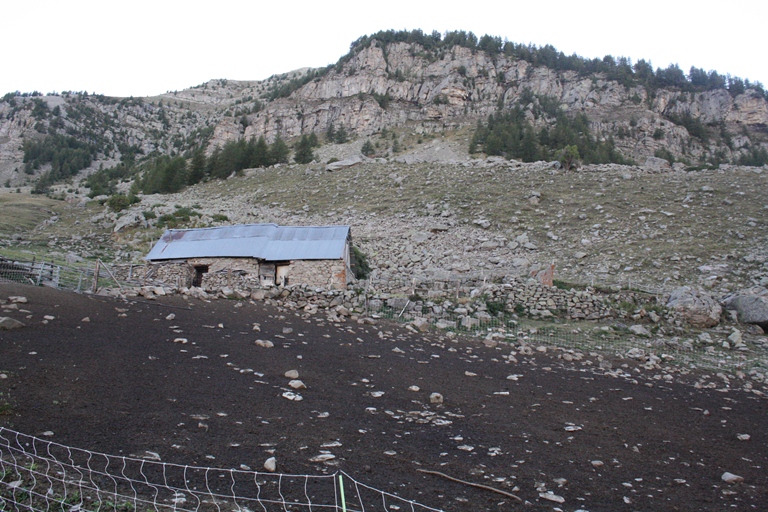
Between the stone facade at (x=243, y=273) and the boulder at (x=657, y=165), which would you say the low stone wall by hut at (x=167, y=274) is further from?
the boulder at (x=657, y=165)

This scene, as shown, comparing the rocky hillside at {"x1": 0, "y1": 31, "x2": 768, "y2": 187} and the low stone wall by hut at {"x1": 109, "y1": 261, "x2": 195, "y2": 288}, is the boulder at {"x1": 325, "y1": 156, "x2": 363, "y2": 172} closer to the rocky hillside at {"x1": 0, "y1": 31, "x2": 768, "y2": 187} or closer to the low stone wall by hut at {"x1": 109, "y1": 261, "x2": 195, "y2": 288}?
the low stone wall by hut at {"x1": 109, "y1": 261, "x2": 195, "y2": 288}

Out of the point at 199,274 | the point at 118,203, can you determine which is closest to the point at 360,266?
the point at 199,274

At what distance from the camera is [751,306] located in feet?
52.9

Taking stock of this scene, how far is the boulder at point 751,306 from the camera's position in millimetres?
15680

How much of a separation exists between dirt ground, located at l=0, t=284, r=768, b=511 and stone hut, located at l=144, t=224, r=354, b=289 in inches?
292

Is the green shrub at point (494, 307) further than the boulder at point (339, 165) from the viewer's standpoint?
No

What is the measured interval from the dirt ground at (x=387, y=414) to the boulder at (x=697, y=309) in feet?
19.4

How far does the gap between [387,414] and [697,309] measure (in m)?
13.9

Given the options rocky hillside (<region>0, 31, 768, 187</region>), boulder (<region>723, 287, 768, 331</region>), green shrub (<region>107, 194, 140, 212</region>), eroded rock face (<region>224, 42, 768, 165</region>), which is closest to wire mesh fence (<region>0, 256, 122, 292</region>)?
boulder (<region>723, 287, 768, 331</region>)

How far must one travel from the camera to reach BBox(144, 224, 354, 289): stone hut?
1903cm

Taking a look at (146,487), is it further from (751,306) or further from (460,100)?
(460,100)

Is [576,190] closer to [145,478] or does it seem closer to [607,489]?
[607,489]

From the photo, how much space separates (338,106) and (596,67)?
54.9 metres

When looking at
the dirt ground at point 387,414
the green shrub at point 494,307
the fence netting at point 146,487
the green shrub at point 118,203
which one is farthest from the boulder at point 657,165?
the green shrub at point 118,203
